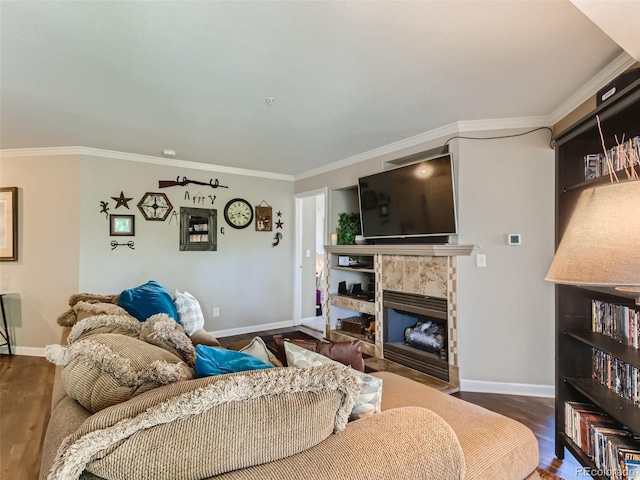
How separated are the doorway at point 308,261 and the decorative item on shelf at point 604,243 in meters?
4.08

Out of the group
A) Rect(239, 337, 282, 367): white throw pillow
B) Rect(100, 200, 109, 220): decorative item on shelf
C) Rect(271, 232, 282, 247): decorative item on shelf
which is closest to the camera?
Rect(239, 337, 282, 367): white throw pillow

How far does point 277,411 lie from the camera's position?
33.3 inches

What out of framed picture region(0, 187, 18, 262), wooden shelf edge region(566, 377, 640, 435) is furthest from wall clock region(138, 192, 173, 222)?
wooden shelf edge region(566, 377, 640, 435)

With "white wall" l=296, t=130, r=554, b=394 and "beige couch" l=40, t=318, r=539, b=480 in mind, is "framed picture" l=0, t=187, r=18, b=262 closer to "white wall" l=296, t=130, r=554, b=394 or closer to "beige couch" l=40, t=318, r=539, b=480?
"beige couch" l=40, t=318, r=539, b=480

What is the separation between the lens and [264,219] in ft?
15.9

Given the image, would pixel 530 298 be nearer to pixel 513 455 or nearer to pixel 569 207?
pixel 569 207

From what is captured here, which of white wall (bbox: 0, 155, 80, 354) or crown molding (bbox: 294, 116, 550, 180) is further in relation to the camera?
white wall (bbox: 0, 155, 80, 354)

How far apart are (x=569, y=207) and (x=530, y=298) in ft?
3.53

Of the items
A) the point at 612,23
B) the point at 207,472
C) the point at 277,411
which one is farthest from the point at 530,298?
the point at 207,472

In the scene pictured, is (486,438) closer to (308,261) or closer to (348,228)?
(348,228)

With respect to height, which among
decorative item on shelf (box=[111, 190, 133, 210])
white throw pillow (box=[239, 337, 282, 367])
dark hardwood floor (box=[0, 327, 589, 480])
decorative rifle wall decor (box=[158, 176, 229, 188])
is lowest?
dark hardwood floor (box=[0, 327, 589, 480])

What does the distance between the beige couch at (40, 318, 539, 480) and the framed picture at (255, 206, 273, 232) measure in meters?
3.79

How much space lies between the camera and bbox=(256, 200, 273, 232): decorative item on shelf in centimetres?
479

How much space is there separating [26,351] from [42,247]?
1230 mm
